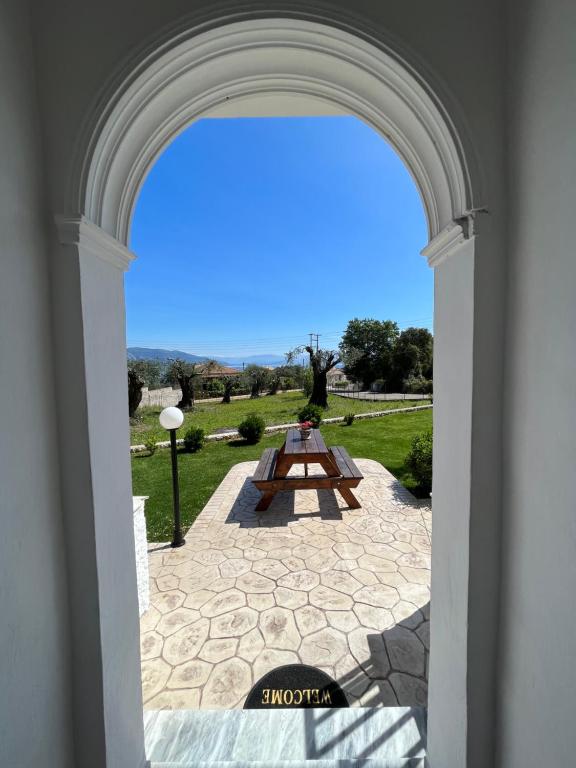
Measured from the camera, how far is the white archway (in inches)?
57.0

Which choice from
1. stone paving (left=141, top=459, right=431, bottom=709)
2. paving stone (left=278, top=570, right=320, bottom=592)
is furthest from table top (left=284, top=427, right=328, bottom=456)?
paving stone (left=278, top=570, right=320, bottom=592)

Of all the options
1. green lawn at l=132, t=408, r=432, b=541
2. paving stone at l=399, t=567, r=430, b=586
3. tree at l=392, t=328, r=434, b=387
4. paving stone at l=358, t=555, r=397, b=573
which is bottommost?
green lawn at l=132, t=408, r=432, b=541

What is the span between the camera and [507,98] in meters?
1.41

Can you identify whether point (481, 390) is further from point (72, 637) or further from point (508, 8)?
point (72, 637)

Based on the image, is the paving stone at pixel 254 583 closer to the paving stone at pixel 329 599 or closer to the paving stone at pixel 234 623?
the paving stone at pixel 234 623

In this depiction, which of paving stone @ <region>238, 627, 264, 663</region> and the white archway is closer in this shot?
the white archway

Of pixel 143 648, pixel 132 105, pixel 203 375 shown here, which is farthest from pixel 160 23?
Answer: pixel 203 375

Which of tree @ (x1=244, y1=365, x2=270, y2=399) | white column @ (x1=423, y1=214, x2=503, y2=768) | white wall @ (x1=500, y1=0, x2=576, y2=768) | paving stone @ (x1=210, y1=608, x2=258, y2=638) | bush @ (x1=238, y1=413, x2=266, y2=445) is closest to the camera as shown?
white wall @ (x1=500, y1=0, x2=576, y2=768)

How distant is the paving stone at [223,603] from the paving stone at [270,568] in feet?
1.30

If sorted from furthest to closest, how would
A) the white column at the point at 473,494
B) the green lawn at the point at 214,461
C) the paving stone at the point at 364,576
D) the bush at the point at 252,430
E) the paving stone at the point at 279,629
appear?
the bush at the point at 252,430
the green lawn at the point at 214,461
the paving stone at the point at 364,576
the paving stone at the point at 279,629
the white column at the point at 473,494

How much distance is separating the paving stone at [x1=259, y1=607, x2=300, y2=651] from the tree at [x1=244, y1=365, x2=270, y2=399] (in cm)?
1863

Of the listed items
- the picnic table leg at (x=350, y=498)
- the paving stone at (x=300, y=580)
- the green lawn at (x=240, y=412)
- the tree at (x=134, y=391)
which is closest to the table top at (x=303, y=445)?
the picnic table leg at (x=350, y=498)

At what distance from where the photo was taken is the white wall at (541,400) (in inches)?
43.1

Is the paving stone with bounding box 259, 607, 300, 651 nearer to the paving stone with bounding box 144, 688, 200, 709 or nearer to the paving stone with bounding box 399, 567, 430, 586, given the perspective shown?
the paving stone with bounding box 144, 688, 200, 709
